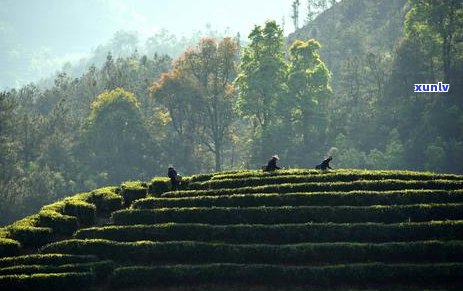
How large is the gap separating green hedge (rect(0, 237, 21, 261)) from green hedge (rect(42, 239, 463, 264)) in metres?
1.57

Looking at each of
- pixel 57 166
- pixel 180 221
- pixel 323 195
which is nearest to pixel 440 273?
pixel 323 195

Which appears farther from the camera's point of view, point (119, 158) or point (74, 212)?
point (119, 158)

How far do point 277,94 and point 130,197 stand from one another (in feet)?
146

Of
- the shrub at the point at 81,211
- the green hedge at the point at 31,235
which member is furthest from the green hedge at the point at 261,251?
the shrub at the point at 81,211

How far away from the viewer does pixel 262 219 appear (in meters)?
38.0

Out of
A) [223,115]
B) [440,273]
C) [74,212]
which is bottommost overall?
[440,273]

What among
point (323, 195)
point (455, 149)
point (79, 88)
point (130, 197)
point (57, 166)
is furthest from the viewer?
point (79, 88)

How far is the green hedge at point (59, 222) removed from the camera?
39.8 m

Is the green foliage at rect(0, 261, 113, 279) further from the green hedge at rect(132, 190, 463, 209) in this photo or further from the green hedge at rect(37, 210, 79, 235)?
the green hedge at rect(132, 190, 463, 209)

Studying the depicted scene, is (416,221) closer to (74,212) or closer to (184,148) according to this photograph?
(74,212)

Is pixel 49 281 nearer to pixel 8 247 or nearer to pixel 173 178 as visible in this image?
pixel 8 247

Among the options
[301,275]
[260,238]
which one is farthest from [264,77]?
[301,275]

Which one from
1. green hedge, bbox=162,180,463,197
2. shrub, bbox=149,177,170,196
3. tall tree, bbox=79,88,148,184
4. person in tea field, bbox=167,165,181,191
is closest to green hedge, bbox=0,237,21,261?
shrub, bbox=149,177,170,196

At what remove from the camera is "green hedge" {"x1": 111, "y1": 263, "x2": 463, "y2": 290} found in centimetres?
3259
